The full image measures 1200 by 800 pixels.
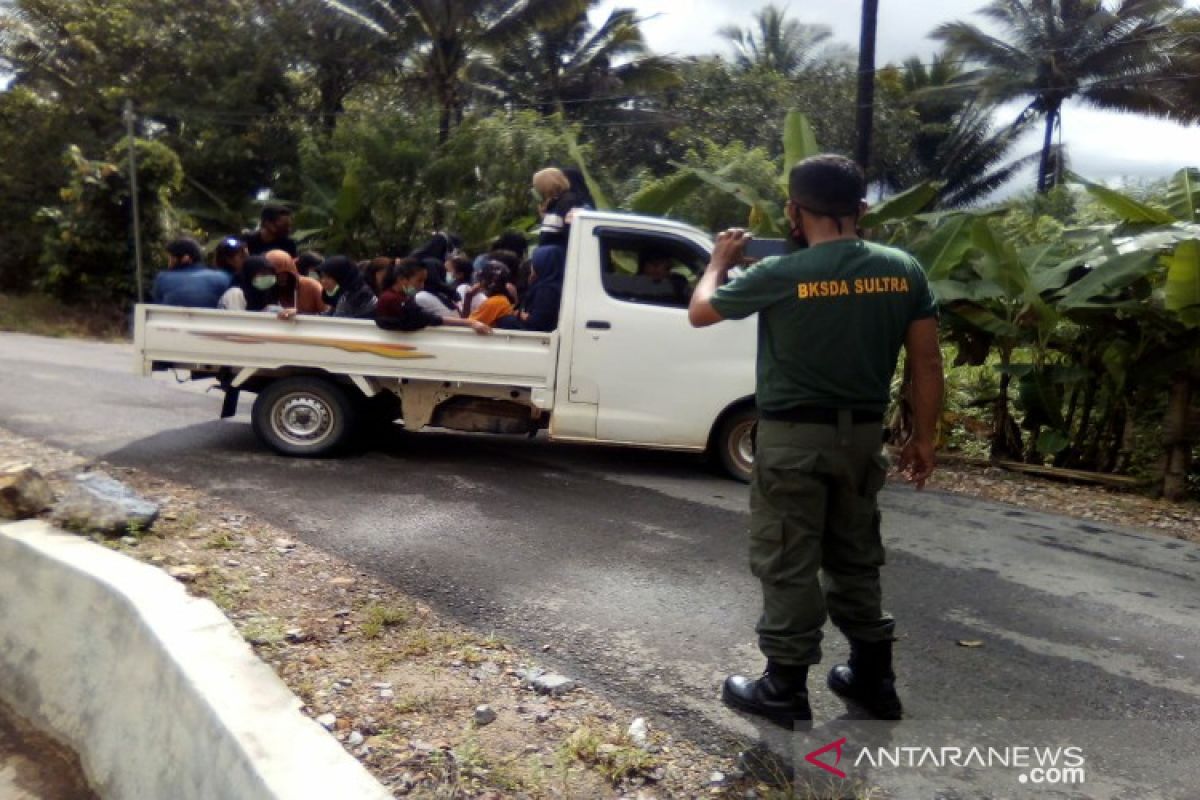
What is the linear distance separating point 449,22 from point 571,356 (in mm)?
16378

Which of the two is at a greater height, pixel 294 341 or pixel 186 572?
pixel 294 341

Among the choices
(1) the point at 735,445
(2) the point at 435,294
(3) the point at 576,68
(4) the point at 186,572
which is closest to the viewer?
(4) the point at 186,572

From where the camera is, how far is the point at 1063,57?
28.7m

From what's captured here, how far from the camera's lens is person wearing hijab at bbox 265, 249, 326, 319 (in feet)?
25.9

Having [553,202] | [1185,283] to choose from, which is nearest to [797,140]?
[553,202]

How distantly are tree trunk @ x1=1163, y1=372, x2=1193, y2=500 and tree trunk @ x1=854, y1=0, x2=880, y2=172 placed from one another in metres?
6.57

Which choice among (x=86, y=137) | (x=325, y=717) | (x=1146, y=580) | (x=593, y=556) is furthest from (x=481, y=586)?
(x=86, y=137)

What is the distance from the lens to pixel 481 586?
482 cm

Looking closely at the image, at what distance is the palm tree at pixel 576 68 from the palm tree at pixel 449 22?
309 cm

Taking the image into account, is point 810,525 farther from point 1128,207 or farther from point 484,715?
point 1128,207

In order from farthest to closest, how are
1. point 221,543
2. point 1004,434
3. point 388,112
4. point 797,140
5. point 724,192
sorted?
point 388,112, point 724,192, point 797,140, point 1004,434, point 221,543

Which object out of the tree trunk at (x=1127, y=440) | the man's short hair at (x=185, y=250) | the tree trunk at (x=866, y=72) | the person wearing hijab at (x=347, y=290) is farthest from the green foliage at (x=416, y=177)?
the tree trunk at (x=1127, y=440)

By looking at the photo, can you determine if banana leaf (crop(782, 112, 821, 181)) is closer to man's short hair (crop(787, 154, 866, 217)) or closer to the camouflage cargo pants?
man's short hair (crop(787, 154, 866, 217))

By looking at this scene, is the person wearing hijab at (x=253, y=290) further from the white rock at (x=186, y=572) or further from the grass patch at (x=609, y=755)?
the grass patch at (x=609, y=755)
